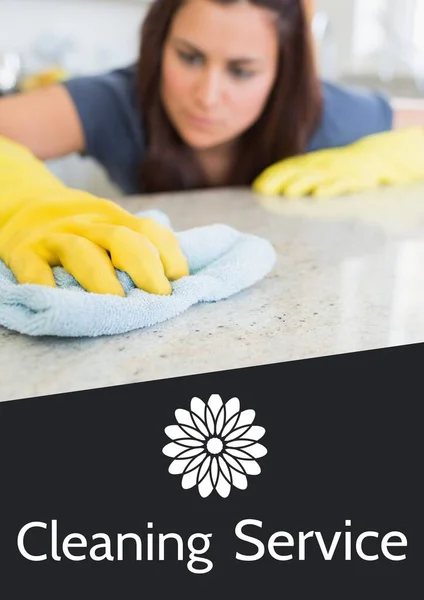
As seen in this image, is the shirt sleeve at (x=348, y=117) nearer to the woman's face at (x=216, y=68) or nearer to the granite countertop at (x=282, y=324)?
the woman's face at (x=216, y=68)

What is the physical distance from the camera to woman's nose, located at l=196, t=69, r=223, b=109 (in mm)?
979

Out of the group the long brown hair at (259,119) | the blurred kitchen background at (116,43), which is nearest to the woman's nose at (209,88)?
the long brown hair at (259,119)

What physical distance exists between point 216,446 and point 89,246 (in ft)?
0.62

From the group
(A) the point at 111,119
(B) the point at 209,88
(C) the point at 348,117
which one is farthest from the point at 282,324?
(C) the point at 348,117

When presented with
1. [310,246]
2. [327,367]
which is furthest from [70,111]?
[327,367]

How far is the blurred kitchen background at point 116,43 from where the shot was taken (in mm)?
1676

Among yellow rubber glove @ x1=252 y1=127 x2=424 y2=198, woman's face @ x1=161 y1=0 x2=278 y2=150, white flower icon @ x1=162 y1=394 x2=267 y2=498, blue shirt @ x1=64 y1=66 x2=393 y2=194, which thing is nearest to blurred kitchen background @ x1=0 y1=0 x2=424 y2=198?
blue shirt @ x1=64 y1=66 x2=393 y2=194

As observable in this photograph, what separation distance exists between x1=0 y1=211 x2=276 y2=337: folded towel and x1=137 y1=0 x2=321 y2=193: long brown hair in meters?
0.62

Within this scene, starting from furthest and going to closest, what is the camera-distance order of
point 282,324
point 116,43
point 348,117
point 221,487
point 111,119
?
point 116,43 < point 348,117 < point 111,119 < point 282,324 < point 221,487

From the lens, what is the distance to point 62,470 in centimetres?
33

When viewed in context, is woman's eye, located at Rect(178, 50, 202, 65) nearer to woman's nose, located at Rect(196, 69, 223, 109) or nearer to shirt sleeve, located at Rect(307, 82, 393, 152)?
woman's nose, located at Rect(196, 69, 223, 109)

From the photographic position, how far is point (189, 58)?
1.02m

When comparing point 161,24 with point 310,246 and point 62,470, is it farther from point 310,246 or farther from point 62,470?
point 62,470

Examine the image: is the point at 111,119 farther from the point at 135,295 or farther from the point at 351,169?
the point at 135,295
